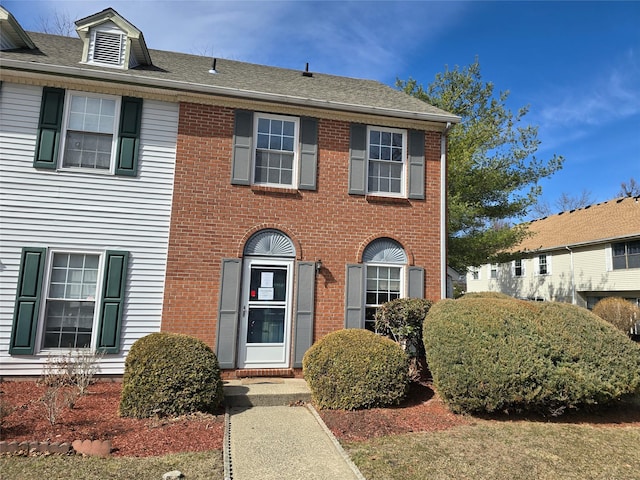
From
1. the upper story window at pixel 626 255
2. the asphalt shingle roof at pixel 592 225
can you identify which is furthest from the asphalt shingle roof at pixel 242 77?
the upper story window at pixel 626 255

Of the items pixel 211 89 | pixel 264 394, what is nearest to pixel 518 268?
pixel 264 394

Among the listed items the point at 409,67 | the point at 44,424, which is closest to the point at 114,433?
the point at 44,424

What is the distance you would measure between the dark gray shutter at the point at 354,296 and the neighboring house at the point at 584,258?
10.1 meters

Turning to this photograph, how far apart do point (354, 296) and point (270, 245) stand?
2045 millimetres

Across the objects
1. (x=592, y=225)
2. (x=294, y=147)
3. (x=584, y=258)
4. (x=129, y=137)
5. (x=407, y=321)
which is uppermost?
(x=592, y=225)

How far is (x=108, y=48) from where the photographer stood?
7.89 m

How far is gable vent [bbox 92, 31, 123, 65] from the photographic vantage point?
308 inches

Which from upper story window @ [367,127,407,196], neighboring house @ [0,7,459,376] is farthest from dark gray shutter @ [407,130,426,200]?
upper story window @ [367,127,407,196]

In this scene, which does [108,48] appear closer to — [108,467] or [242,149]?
[242,149]

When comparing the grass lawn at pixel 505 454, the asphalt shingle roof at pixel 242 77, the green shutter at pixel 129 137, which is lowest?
the grass lawn at pixel 505 454

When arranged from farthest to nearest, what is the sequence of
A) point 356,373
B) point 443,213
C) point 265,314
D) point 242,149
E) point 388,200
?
point 443,213 → point 388,200 → point 242,149 → point 265,314 → point 356,373

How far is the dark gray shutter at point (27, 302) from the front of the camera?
6.63 m

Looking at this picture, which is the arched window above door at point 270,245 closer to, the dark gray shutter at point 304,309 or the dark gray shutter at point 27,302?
the dark gray shutter at point 304,309

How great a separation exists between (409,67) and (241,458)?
1477 cm
